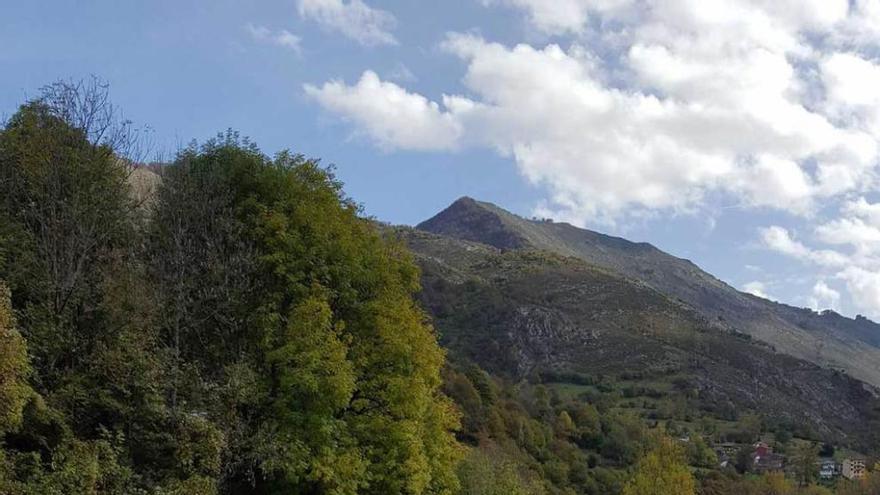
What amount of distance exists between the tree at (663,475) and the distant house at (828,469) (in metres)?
71.8

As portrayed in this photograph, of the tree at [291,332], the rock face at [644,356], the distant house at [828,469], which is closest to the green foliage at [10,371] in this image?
the tree at [291,332]

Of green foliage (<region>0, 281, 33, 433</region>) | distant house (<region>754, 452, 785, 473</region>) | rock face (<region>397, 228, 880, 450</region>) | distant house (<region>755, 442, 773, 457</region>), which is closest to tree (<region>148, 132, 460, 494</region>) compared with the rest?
green foliage (<region>0, 281, 33, 433</region>)

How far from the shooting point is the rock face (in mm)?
155500

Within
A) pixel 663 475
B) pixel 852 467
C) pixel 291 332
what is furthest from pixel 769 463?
pixel 291 332

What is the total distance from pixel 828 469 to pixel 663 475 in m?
79.4

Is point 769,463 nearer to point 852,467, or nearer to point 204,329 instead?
point 852,467

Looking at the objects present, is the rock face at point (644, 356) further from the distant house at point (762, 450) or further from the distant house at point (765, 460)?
the distant house at point (765, 460)

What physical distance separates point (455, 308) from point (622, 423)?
6641 cm

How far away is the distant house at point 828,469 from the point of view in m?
123

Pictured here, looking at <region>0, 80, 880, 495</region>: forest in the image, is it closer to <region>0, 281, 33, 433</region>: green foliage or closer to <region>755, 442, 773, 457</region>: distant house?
<region>0, 281, 33, 433</region>: green foliage

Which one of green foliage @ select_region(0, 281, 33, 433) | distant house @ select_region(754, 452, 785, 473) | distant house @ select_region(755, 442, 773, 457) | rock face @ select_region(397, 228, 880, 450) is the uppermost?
rock face @ select_region(397, 228, 880, 450)

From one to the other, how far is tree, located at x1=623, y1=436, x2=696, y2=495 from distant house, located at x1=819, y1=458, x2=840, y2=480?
7182 cm

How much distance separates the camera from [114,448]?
20.2 metres

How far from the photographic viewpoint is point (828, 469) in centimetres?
12544
